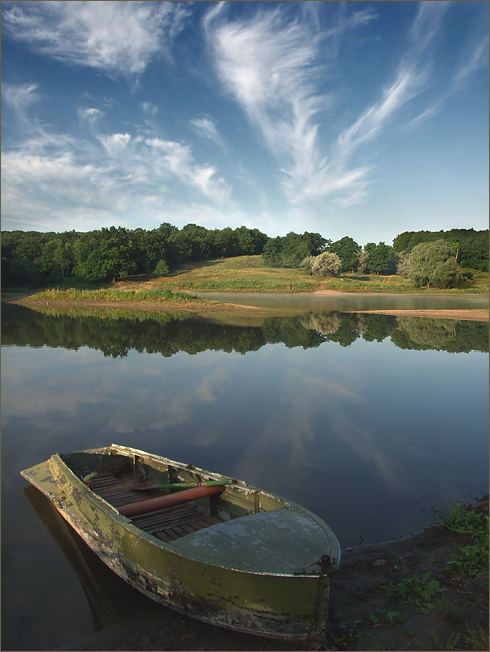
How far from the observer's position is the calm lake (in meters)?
6.92

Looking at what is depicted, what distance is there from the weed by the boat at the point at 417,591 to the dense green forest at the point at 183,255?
71.8 meters

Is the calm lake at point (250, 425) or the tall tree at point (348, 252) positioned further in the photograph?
the tall tree at point (348, 252)

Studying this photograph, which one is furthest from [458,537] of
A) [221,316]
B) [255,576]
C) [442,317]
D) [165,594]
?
[442,317]

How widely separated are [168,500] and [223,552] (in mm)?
2061

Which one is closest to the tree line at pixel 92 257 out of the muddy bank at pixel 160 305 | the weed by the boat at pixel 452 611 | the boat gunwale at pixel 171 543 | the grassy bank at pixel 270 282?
the grassy bank at pixel 270 282

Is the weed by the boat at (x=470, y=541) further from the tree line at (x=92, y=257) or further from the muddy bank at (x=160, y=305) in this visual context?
the tree line at (x=92, y=257)

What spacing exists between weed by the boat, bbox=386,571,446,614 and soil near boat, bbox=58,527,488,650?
5 centimetres

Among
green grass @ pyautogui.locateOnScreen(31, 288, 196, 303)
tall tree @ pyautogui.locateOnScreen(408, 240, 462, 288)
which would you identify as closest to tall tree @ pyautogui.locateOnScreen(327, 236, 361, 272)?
tall tree @ pyautogui.locateOnScreen(408, 240, 462, 288)

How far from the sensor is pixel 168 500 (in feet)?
22.2


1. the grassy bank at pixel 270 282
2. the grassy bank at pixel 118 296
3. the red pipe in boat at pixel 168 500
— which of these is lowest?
the red pipe in boat at pixel 168 500

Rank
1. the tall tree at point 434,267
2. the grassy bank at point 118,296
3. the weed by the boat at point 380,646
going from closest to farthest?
1. the weed by the boat at point 380,646
2. the grassy bank at point 118,296
3. the tall tree at point 434,267

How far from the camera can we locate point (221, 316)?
3991 cm

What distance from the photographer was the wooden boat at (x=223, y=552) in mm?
4648

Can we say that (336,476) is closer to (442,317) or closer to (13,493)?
(13,493)
